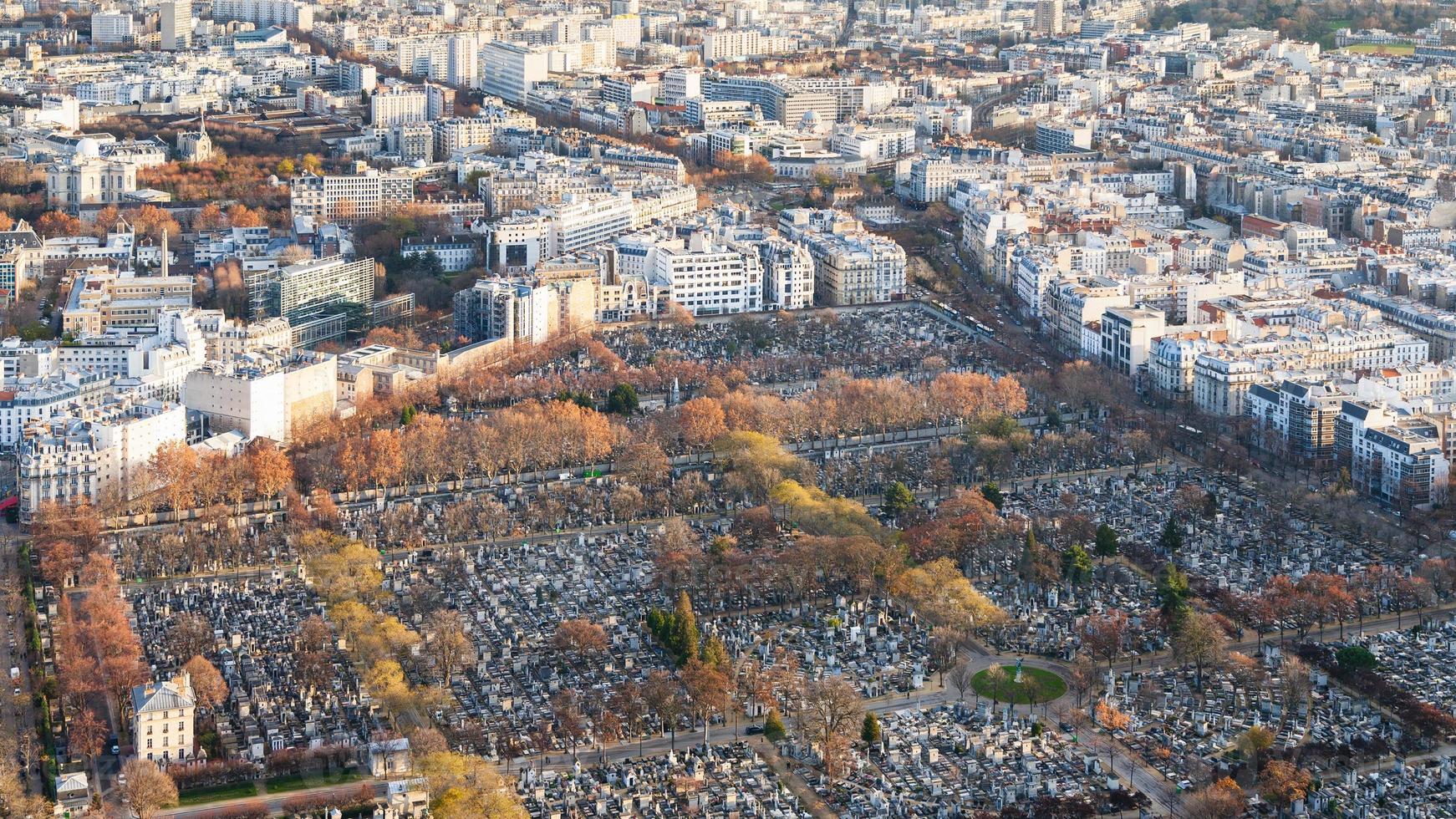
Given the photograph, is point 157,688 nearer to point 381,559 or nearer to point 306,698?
point 306,698

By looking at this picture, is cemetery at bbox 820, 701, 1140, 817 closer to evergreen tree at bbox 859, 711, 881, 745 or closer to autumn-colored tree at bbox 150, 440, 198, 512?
evergreen tree at bbox 859, 711, 881, 745

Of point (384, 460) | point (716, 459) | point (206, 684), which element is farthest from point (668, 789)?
point (716, 459)

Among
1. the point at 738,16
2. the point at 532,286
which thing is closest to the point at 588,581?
the point at 532,286

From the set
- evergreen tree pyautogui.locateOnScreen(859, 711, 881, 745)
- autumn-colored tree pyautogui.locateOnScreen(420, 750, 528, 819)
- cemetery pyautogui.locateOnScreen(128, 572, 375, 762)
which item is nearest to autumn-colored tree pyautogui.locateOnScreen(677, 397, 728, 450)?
cemetery pyautogui.locateOnScreen(128, 572, 375, 762)

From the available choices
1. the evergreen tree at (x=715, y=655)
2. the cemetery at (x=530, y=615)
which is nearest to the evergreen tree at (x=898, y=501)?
the cemetery at (x=530, y=615)

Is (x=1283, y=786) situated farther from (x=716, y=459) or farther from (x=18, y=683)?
(x=18, y=683)

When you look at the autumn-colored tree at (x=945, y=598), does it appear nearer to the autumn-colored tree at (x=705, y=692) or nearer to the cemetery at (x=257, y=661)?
the autumn-colored tree at (x=705, y=692)
